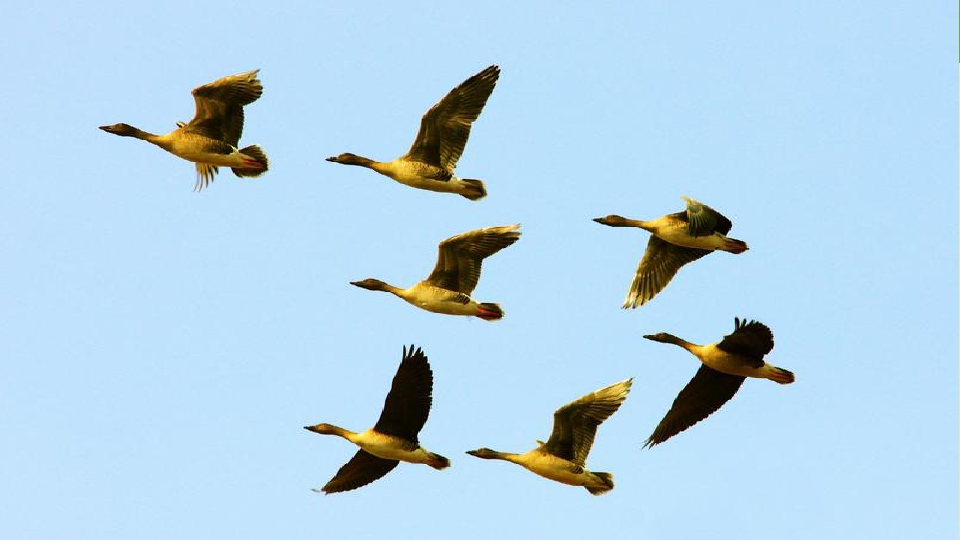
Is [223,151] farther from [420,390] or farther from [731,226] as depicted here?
[731,226]

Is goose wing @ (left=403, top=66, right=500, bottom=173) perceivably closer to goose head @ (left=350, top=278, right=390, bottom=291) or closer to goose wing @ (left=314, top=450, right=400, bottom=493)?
goose head @ (left=350, top=278, right=390, bottom=291)

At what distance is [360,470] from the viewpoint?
2941 cm

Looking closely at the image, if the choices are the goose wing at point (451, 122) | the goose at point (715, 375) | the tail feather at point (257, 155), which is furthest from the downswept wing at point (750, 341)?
the tail feather at point (257, 155)

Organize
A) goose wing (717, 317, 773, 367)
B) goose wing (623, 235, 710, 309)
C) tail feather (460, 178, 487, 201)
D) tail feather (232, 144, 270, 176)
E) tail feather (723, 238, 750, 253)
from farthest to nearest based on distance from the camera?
goose wing (623, 235, 710, 309) → tail feather (232, 144, 270, 176) → tail feather (460, 178, 487, 201) → tail feather (723, 238, 750, 253) → goose wing (717, 317, 773, 367)

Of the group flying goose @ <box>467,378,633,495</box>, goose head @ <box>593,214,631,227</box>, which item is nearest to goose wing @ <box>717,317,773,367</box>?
flying goose @ <box>467,378,633,495</box>

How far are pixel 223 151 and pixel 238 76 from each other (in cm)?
151

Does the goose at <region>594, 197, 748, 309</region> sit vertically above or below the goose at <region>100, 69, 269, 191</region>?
below

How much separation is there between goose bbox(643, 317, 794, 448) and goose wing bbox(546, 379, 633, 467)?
43.7 inches

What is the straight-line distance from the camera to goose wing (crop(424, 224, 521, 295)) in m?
29.3

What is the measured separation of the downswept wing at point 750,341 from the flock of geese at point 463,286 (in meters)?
0.02

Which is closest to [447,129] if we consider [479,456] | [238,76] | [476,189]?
[476,189]

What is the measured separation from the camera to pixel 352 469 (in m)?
29.4

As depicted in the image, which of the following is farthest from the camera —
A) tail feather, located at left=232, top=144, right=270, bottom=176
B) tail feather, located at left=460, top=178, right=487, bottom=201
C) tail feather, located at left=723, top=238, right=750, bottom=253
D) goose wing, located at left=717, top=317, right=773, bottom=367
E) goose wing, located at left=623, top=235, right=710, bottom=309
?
goose wing, located at left=623, top=235, right=710, bottom=309

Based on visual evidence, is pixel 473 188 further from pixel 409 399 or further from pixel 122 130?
pixel 122 130
